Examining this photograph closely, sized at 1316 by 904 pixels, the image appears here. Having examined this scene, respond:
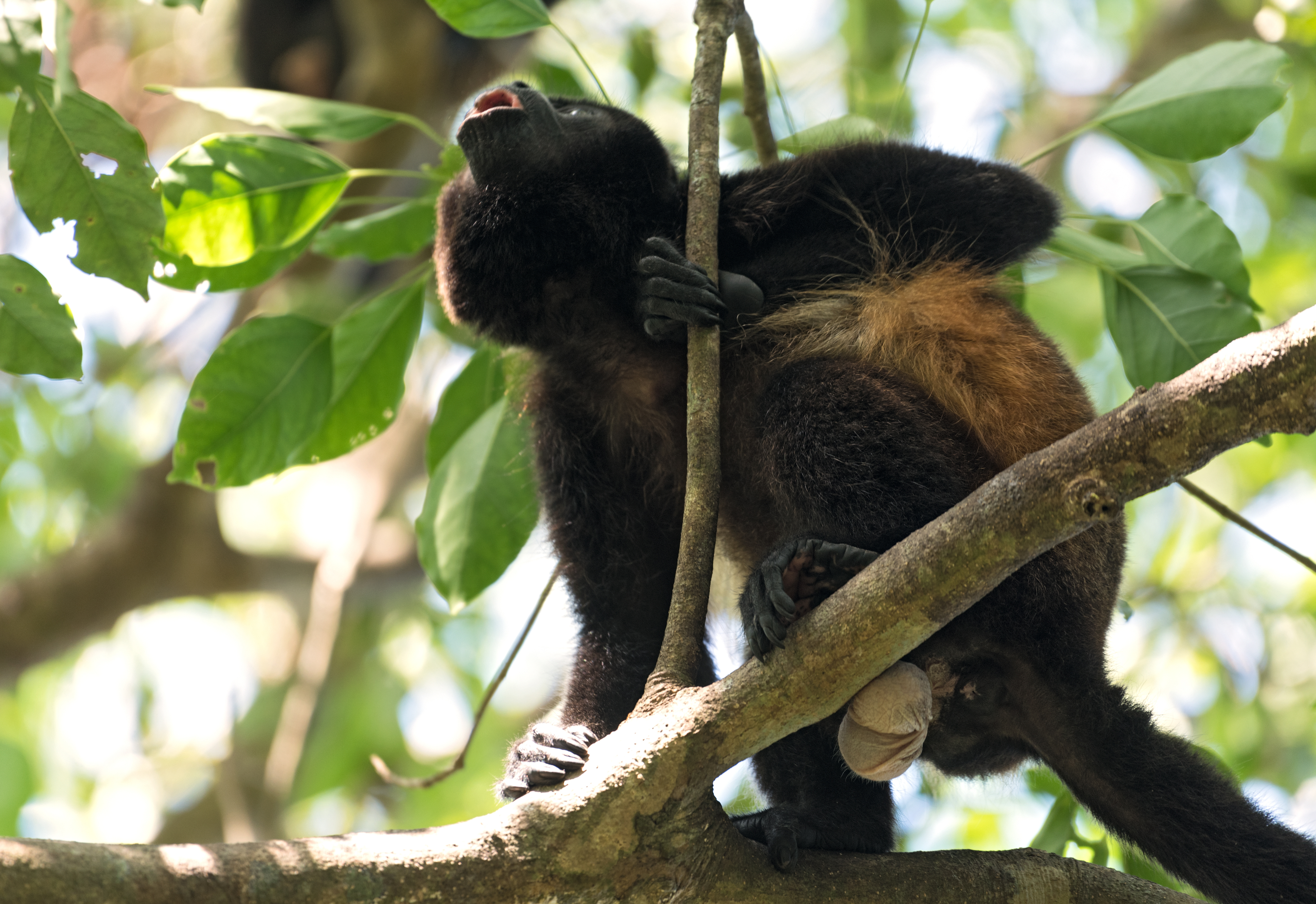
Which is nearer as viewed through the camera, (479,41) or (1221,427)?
(1221,427)

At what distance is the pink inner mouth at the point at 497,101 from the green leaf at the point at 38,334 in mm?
1005

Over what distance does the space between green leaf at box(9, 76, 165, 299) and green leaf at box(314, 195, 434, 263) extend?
1011mm

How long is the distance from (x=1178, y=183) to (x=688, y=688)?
456 cm

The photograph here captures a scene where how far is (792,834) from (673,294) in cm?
95

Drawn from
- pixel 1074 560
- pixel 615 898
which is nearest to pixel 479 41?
pixel 1074 560

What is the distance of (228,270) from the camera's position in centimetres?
252

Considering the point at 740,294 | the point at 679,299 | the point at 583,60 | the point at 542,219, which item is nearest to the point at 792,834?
the point at 679,299

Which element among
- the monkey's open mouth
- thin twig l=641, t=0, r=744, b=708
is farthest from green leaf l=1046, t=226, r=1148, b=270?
the monkey's open mouth

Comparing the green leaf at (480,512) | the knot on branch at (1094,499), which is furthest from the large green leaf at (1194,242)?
the green leaf at (480,512)

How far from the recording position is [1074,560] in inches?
80.1

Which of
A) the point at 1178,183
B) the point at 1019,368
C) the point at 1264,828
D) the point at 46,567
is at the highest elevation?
the point at 1178,183

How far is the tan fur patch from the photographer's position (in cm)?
222

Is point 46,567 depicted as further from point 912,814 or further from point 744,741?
point 744,741

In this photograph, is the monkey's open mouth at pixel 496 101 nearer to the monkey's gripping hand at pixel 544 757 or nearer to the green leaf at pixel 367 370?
the green leaf at pixel 367 370
